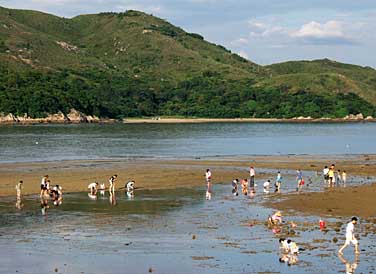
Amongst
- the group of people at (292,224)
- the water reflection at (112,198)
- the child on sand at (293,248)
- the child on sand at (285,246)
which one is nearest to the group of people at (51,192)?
the water reflection at (112,198)

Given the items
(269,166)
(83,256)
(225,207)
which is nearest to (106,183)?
(225,207)

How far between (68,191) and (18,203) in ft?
21.4

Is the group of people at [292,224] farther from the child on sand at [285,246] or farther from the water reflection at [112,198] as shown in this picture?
the water reflection at [112,198]

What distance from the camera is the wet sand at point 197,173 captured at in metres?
39.7

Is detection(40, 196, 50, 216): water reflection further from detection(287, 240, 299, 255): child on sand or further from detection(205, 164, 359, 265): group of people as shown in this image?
detection(287, 240, 299, 255): child on sand

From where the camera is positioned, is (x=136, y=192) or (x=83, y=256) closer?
(x=83, y=256)

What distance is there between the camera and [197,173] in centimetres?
6031

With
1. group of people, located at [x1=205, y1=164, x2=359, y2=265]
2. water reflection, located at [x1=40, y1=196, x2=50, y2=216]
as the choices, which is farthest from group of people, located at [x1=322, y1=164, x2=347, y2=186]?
water reflection, located at [x1=40, y1=196, x2=50, y2=216]

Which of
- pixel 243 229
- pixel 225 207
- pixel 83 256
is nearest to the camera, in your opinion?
pixel 83 256

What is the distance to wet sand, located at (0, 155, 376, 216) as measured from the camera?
130 ft

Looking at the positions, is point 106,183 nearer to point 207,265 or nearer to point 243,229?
point 243,229

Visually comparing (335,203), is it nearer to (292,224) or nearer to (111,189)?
(292,224)

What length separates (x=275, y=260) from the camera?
25375 mm

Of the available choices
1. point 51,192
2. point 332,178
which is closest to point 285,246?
point 51,192
